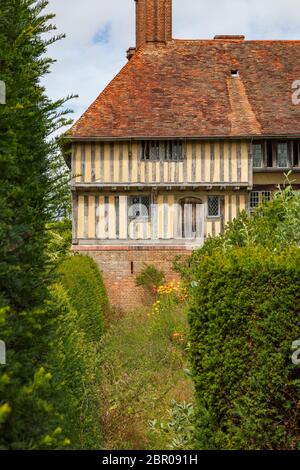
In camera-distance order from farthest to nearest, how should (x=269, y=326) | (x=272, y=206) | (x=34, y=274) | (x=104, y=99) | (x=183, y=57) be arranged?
(x=183, y=57), (x=104, y=99), (x=272, y=206), (x=269, y=326), (x=34, y=274)

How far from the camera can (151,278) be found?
20.3 m

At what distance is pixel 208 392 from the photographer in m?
5.88

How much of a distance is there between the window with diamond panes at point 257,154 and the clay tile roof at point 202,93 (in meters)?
0.72

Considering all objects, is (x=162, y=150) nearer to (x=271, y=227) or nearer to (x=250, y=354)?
(x=271, y=227)

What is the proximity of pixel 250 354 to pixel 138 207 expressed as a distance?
15395mm

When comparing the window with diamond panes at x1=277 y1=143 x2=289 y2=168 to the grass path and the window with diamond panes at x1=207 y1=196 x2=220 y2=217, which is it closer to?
the window with diamond panes at x1=207 y1=196 x2=220 y2=217

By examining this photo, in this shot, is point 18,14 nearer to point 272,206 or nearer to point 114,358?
point 272,206

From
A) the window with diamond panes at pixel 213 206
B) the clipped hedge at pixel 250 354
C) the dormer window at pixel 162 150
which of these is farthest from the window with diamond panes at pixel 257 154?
the clipped hedge at pixel 250 354

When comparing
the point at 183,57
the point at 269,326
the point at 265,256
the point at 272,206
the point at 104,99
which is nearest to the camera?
the point at 269,326

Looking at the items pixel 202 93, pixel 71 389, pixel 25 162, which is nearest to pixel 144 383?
pixel 71 389

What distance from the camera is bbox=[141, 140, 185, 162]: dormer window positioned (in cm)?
2080

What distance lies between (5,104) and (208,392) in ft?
9.82

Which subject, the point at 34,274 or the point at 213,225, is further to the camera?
the point at 213,225

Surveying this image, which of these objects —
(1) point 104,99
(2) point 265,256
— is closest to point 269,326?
(2) point 265,256
